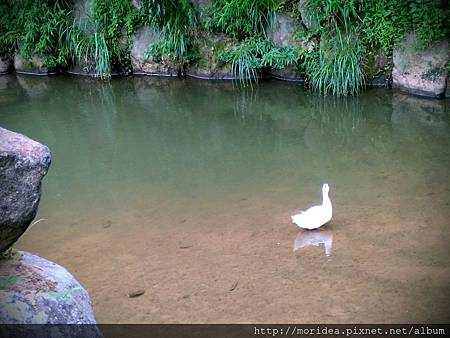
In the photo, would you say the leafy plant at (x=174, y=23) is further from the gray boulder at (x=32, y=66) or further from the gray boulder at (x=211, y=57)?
the gray boulder at (x=32, y=66)

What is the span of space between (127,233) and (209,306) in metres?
1.33

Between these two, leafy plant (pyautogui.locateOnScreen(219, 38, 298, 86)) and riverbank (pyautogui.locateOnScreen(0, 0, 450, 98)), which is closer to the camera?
riverbank (pyautogui.locateOnScreen(0, 0, 450, 98))

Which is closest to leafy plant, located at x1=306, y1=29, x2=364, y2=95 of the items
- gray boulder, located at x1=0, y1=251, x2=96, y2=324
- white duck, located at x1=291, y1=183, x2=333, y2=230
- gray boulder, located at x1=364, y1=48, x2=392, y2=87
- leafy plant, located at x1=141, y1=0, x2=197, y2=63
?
gray boulder, located at x1=364, y1=48, x2=392, y2=87

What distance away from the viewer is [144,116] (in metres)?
8.34

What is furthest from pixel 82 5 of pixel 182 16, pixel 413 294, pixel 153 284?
pixel 413 294

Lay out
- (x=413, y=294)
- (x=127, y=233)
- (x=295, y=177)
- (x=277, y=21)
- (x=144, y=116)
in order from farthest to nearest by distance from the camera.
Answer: (x=277, y=21) → (x=144, y=116) → (x=295, y=177) → (x=127, y=233) → (x=413, y=294)

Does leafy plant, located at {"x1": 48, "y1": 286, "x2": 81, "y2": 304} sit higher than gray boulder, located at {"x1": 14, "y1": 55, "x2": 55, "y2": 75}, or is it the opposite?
leafy plant, located at {"x1": 48, "y1": 286, "x2": 81, "y2": 304}

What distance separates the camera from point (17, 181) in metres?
2.95

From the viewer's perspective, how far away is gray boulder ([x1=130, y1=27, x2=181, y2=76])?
10.4m

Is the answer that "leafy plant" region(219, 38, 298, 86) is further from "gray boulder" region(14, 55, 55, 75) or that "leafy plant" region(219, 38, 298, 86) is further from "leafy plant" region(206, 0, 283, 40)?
"gray boulder" region(14, 55, 55, 75)

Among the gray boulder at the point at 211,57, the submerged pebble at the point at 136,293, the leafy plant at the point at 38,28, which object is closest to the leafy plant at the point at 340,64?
the gray boulder at the point at 211,57

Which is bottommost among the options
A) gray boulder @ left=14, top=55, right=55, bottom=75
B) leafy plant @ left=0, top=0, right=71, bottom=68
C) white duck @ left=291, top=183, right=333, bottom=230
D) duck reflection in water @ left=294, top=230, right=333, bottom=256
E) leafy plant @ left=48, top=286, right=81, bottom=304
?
duck reflection in water @ left=294, top=230, right=333, bottom=256

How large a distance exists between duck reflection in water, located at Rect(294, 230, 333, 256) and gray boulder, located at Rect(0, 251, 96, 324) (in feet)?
6.36

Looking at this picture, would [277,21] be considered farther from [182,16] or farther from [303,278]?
[303,278]
